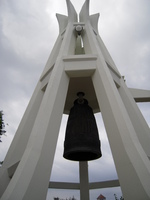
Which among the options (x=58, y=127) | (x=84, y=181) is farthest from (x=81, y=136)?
(x=84, y=181)

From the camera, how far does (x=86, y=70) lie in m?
5.30

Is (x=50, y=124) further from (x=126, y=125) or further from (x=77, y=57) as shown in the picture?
(x=77, y=57)

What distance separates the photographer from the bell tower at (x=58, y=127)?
317cm

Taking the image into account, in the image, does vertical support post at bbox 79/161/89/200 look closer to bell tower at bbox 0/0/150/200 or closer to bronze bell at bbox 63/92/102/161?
bronze bell at bbox 63/92/102/161

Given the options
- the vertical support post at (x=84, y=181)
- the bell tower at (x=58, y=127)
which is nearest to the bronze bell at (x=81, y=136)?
the bell tower at (x=58, y=127)

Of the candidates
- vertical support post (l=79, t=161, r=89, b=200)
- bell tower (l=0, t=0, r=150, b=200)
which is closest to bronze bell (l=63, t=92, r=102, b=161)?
bell tower (l=0, t=0, r=150, b=200)

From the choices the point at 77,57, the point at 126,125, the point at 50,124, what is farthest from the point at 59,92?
the point at 126,125

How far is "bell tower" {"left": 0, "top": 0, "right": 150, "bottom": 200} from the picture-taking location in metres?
3.17

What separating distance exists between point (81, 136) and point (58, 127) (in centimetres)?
138

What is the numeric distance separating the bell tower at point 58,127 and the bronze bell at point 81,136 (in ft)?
4.16

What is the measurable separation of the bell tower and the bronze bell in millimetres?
1267

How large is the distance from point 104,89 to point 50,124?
1743 millimetres

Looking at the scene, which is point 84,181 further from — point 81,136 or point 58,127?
point 58,127

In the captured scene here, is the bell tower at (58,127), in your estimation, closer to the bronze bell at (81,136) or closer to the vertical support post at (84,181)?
the bronze bell at (81,136)
